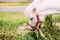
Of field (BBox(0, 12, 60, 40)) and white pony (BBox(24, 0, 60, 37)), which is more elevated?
white pony (BBox(24, 0, 60, 37))

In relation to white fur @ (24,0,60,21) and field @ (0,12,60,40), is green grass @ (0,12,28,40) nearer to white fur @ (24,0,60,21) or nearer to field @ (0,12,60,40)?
field @ (0,12,60,40)

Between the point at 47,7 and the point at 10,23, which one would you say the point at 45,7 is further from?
the point at 10,23

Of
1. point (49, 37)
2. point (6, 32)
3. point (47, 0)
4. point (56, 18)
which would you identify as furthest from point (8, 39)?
point (56, 18)

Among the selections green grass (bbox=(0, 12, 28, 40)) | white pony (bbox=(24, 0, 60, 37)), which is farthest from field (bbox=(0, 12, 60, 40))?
white pony (bbox=(24, 0, 60, 37))

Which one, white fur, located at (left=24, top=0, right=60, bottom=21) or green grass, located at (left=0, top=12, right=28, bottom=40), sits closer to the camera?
white fur, located at (left=24, top=0, right=60, bottom=21)

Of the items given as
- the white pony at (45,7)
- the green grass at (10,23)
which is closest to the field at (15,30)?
the green grass at (10,23)

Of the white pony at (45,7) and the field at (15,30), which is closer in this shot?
the white pony at (45,7)

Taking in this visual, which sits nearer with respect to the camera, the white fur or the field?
the white fur

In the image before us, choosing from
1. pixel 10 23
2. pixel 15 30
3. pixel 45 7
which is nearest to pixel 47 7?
pixel 45 7

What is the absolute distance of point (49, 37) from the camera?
95.4 inches

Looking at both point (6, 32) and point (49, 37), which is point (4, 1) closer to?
point (6, 32)

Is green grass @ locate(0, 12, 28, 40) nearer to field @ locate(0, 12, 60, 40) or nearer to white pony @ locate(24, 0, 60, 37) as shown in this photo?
field @ locate(0, 12, 60, 40)

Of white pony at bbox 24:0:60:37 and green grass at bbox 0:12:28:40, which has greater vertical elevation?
white pony at bbox 24:0:60:37

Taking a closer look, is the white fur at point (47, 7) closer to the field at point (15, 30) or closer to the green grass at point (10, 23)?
the field at point (15, 30)
